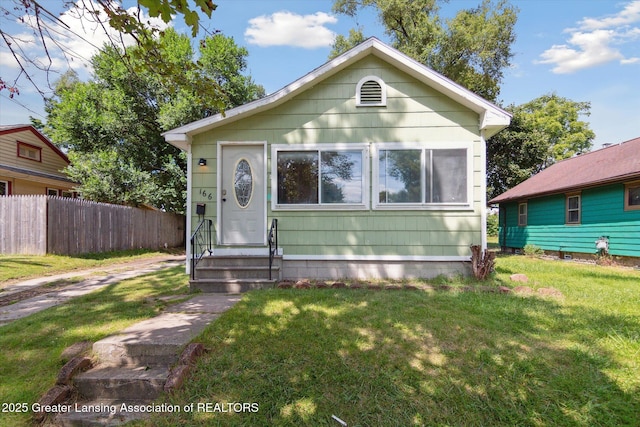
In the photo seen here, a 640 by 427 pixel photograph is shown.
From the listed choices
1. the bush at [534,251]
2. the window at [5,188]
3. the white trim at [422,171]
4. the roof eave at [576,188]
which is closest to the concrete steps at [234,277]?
the white trim at [422,171]

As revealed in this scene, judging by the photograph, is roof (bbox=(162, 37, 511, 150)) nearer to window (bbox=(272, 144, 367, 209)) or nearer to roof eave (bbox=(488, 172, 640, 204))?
window (bbox=(272, 144, 367, 209))

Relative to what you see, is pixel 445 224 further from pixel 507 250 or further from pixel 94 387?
pixel 507 250

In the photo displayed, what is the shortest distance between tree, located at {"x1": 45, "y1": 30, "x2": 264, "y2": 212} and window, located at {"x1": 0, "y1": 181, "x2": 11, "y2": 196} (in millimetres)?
2806

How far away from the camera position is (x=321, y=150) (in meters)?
6.39

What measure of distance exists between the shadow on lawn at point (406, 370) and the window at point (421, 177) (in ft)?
8.96

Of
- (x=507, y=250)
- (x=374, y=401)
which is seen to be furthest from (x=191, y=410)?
(x=507, y=250)

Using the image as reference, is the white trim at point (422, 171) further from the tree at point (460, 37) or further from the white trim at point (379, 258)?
the tree at point (460, 37)

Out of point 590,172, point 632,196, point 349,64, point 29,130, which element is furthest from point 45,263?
point 590,172

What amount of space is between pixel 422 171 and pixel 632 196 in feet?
25.1

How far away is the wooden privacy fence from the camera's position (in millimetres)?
9484

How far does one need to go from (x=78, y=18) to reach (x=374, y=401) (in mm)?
4756

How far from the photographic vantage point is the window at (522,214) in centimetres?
1453

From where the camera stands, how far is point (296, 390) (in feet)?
8.39

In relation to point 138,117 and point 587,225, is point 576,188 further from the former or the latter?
point 138,117
